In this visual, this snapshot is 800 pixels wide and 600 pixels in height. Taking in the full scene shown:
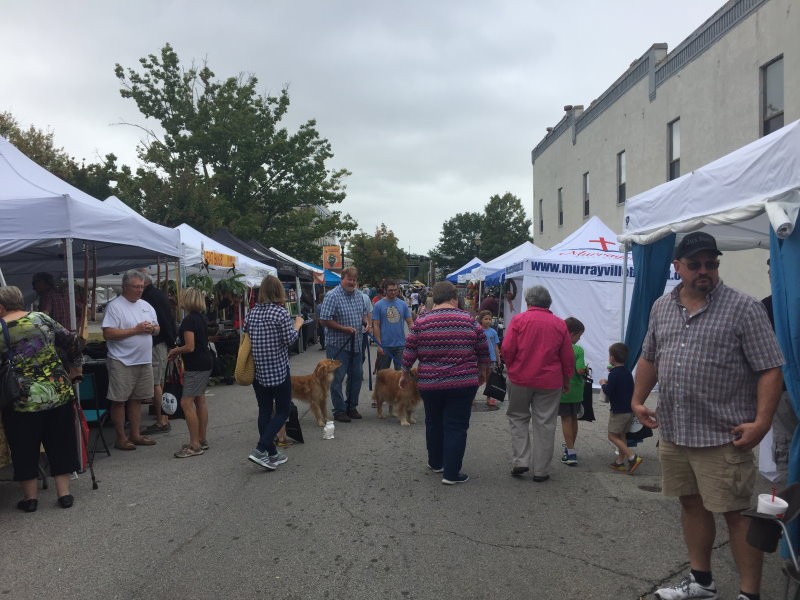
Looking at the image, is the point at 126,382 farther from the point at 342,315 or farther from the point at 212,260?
the point at 212,260

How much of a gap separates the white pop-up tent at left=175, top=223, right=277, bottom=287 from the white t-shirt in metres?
2.48

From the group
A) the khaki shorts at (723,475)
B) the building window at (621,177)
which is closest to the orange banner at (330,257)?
the building window at (621,177)

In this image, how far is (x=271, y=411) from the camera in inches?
224

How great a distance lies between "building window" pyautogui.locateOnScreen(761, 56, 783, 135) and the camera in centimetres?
1160

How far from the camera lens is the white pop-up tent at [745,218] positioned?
339cm

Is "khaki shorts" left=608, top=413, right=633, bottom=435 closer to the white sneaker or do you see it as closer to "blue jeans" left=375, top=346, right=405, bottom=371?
the white sneaker

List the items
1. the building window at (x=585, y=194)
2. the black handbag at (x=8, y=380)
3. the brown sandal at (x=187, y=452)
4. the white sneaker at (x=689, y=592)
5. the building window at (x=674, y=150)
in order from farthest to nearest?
the building window at (x=585, y=194) → the building window at (x=674, y=150) → the brown sandal at (x=187, y=452) → the black handbag at (x=8, y=380) → the white sneaker at (x=689, y=592)

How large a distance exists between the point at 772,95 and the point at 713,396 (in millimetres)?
11744

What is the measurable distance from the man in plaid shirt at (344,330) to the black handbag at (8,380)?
11.9ft

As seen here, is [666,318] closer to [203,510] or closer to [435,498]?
[435,498]

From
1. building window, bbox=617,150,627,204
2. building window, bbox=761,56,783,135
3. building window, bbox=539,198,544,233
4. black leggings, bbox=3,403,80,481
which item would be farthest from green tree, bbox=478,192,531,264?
black leggings, bbox=3,403,80,481

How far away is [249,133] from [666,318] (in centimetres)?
2630

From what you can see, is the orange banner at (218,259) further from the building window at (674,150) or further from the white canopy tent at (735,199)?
the building window at (674,150)

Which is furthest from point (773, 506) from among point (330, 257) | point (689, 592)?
point (330, 257)
